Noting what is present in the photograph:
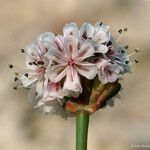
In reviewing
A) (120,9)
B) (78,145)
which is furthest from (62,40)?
(120,9)

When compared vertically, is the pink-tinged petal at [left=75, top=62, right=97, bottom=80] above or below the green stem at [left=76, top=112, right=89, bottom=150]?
above

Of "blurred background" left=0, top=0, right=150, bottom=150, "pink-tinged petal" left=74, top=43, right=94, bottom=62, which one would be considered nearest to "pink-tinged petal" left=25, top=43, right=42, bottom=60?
"pink-tinged petal" left=74, top=43, right=94, bottom=62

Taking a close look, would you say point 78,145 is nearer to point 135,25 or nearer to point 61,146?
point 61,146

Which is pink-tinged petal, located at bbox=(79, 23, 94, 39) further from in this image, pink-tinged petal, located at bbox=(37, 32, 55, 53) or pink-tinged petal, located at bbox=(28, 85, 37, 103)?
pink-tinged petal, located at bbox=(28, 85, 37, 103)

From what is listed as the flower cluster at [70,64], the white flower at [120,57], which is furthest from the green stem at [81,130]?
the white flower at [120,57]

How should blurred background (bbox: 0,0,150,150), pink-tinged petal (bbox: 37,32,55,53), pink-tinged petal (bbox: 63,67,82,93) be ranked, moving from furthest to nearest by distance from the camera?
blurred background (bbox: 0,0,150,150), pink-tinged petal (bbox: 37,32,55,53), pink-tinged petal (bbox: 63,67,82,93)

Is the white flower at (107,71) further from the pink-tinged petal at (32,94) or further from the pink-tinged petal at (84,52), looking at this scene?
the pink-tinged petal at (32,94)

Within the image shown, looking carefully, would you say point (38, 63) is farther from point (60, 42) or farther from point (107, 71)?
point (107, 71)
